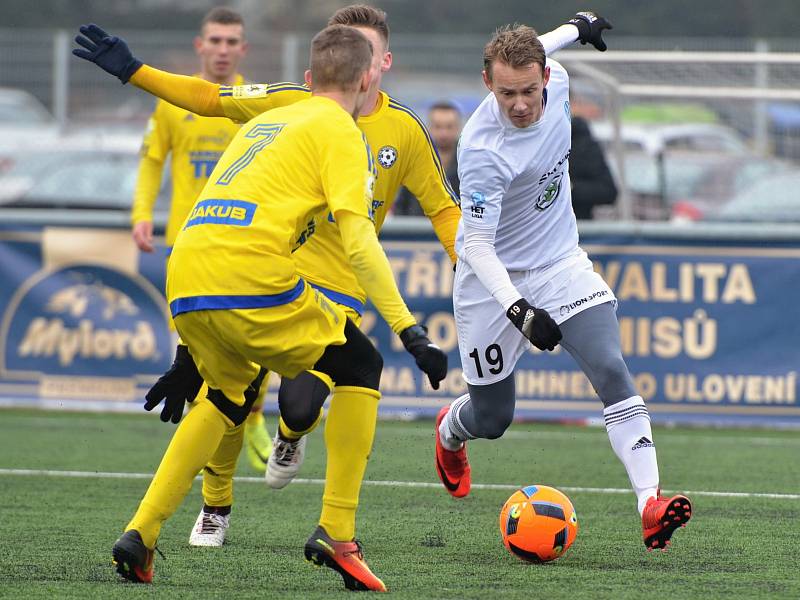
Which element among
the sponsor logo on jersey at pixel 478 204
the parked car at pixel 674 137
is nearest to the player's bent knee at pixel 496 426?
the sponsor logo on jersey at pixel 478 204

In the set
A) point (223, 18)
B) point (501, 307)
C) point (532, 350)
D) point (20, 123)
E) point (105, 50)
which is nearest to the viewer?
point (105, 50)

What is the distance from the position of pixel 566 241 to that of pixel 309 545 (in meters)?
2.04

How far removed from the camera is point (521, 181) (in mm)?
6086

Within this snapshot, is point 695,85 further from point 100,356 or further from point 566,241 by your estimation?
point 566,241

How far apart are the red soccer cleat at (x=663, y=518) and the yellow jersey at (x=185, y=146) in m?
3.74

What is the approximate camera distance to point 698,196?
14.5 m

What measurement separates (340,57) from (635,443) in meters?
1.97

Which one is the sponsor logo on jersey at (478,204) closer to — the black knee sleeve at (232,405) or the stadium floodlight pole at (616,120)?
the black knee sleeve at (232,405)

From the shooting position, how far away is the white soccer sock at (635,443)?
5.71 metres

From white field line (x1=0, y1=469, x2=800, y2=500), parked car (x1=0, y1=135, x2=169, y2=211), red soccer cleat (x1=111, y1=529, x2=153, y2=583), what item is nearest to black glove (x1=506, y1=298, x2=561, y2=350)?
red soccer cleat (x1=111, y1=529, x2=153, y2=583)

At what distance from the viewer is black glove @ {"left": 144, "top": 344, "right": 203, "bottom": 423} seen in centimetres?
511

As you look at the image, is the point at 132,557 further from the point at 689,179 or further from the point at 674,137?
the point at 674,137

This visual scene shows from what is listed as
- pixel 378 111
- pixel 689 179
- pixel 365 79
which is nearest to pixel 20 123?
pixel 689 179

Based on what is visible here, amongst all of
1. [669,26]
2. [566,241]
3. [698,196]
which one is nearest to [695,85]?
[698,196]
